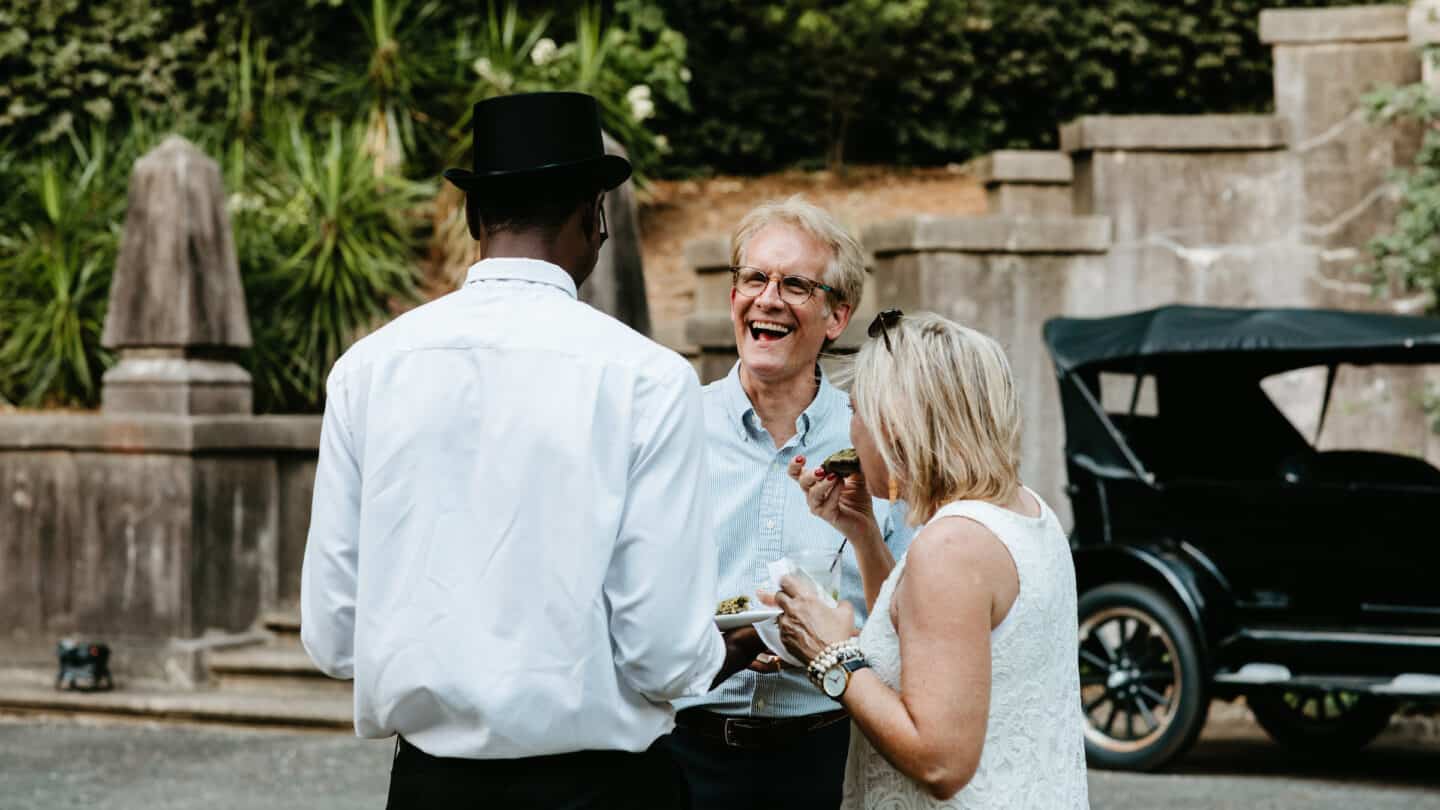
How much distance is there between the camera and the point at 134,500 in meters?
10.0

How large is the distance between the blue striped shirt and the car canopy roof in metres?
4.81

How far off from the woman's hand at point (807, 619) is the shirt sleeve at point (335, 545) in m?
0.70

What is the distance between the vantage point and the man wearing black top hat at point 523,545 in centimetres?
266

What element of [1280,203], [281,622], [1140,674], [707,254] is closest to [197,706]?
[281,622]

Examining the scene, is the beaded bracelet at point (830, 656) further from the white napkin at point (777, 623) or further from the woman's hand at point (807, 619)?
the white napkin at point (777, 623)

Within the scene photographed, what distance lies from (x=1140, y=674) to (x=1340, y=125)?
5212mm

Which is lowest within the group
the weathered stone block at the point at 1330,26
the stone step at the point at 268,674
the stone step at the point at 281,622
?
the stone step at the point at 268,674

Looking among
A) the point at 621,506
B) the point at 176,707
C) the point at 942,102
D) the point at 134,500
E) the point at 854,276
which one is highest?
the point at 942,102

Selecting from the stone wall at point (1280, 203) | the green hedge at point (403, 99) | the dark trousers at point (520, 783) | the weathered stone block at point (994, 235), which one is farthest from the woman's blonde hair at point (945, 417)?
the green hedge at point (403, 99)

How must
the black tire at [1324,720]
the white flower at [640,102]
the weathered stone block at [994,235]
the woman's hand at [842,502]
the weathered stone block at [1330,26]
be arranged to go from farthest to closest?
the white flower at [640,102]
the weathered stone block at [1330,26]
the weathered stone block at [994,235]
the black tire at [1324,720]
the woman's hand at [842,502]

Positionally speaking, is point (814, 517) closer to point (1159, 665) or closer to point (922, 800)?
point (922, 800)

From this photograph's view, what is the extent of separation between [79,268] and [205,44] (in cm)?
414

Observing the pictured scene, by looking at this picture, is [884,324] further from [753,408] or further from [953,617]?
[753,408]

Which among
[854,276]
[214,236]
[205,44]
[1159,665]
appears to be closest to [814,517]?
[854,276]
